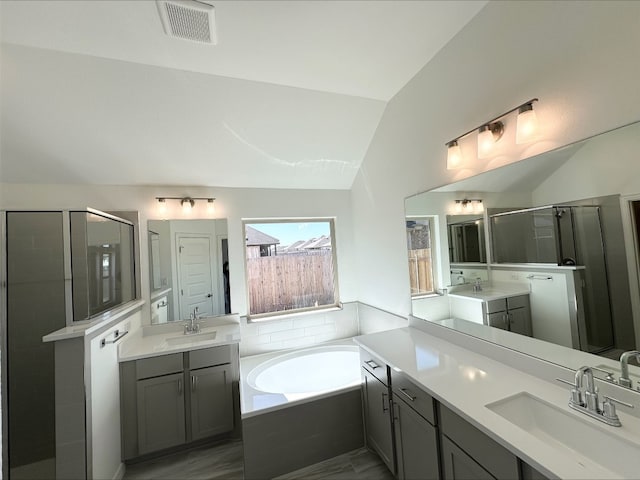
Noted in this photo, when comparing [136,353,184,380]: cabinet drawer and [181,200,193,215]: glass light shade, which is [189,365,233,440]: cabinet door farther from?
[181,200,193,215]: glass light shade

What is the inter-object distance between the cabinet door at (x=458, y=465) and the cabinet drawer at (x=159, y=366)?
1.97 meters

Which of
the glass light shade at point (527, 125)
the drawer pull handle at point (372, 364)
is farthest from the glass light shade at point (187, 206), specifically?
the glass light shade at point (527, 125)

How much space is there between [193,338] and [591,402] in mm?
2770

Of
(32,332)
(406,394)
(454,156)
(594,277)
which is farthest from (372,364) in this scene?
(32,332)

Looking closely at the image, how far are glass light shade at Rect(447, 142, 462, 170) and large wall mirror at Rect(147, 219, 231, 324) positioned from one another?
2.20m

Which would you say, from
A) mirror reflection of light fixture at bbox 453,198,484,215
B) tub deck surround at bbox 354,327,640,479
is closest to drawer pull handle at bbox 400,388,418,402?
tub deck surround at bbox 354,327,640,479

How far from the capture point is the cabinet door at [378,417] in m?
1.96

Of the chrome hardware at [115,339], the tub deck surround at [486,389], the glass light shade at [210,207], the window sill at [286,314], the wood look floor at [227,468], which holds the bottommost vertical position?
the wood look floor at [227,468]

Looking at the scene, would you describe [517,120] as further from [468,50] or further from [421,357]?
[421,357]

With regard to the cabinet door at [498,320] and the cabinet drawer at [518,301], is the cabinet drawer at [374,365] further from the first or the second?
the cabinet drawer at [518,301]

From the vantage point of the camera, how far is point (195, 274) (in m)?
3.04

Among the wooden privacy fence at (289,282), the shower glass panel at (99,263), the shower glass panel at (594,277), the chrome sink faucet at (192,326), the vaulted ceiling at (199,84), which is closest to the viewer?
the shower glass panel at (594,277)

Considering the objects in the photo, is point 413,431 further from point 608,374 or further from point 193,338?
point 193,338

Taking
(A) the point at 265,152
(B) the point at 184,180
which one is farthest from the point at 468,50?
(B) the point at 184,180
